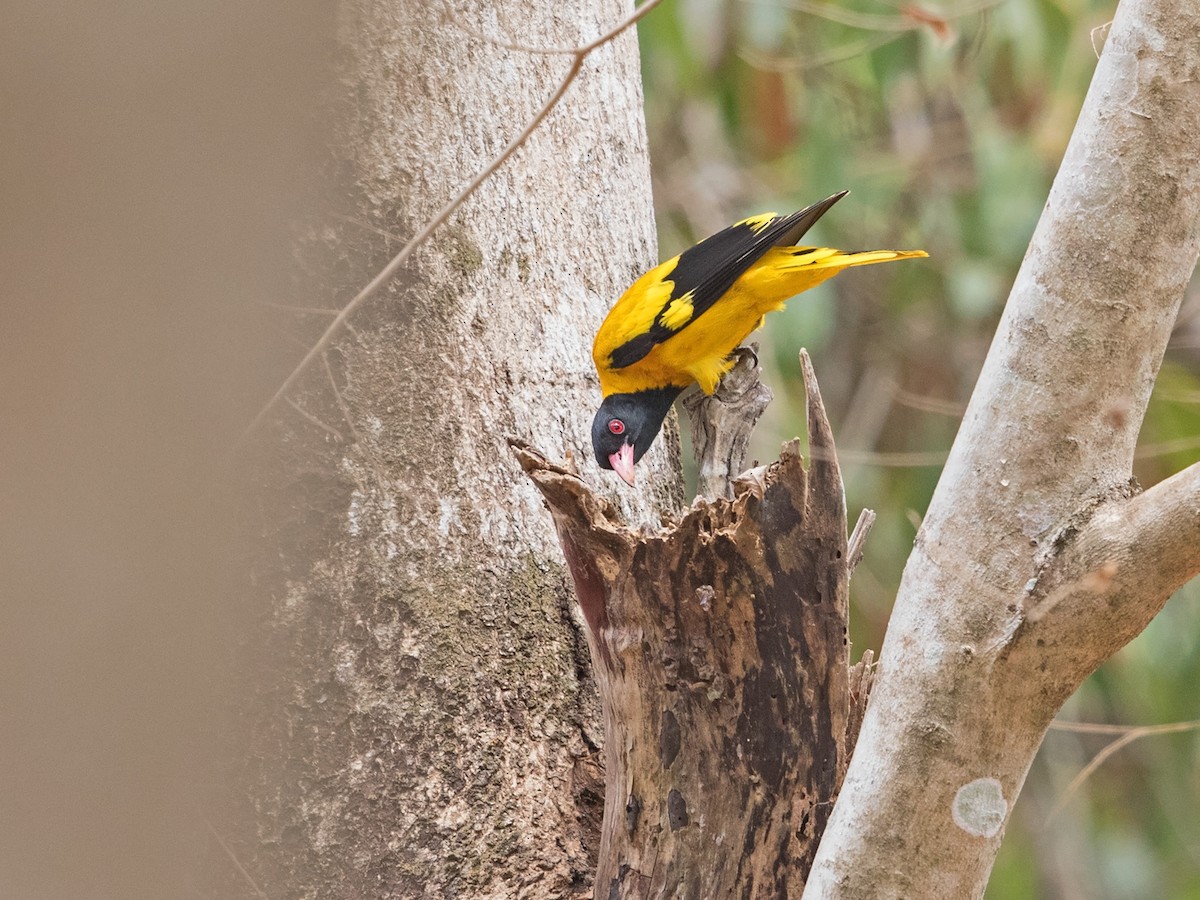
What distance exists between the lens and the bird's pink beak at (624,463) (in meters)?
2.84

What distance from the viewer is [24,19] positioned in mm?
991

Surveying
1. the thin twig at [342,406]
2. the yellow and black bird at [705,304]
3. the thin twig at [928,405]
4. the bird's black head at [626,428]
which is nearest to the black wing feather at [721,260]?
the yellow and black bird at [705,304]

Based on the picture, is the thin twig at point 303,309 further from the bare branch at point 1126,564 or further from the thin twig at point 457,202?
the bare branch at point 1126,564

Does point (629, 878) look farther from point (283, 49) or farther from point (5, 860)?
point (283, 49)

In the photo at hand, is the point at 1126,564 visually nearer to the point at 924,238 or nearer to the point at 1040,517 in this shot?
the point at 1040,517

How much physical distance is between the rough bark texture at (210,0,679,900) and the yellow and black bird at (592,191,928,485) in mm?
589

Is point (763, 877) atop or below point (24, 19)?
below

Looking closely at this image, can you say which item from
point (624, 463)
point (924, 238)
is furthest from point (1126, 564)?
point (924, 238)

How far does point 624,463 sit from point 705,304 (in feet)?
3.67

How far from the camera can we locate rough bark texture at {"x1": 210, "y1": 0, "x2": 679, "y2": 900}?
2172mm

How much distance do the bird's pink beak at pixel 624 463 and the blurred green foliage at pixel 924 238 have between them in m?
2.83

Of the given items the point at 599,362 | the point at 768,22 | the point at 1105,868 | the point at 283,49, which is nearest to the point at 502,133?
the point at 599,362

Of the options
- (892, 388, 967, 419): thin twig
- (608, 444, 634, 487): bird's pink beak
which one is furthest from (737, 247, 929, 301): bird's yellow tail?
(608, 444, 634, 487): bird's pink beak

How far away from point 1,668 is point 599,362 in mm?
2423
